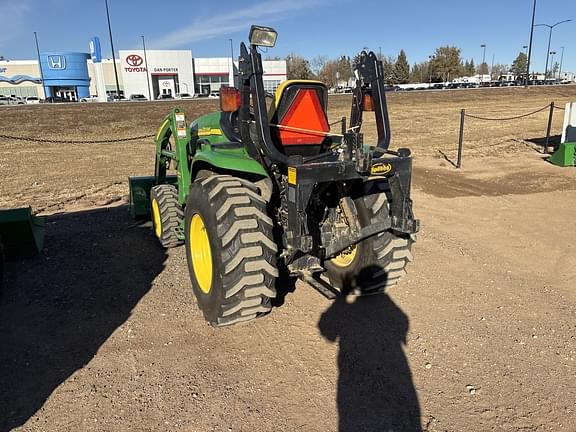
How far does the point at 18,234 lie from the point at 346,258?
3831 millimetres

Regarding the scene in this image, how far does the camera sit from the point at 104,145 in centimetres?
1708

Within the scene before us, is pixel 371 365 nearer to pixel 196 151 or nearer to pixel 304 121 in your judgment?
pixel 304 121

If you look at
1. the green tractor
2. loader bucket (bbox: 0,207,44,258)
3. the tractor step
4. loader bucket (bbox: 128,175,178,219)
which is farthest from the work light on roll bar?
loader bucket (bbox: 0,207,44,258)

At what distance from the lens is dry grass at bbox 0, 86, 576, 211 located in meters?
9.62

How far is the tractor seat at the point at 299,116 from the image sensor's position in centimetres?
411

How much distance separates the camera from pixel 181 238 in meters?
5.59

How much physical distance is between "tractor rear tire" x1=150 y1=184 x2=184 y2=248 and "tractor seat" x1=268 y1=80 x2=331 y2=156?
1.90 metres

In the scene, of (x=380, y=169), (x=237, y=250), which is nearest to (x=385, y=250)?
(x=380, y=169)

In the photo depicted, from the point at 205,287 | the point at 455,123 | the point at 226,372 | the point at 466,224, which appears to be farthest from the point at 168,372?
the point at 455,123

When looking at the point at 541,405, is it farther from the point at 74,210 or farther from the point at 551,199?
the point at 74,210

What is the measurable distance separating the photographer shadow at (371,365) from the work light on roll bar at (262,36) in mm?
2176

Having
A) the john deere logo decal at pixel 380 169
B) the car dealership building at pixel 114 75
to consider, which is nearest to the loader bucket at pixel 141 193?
the john deere logo decal at pixel 380 169

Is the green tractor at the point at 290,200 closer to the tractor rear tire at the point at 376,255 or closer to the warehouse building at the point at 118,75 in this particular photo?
the tractor rear tire at the point at 376,255

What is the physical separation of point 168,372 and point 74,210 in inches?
214
